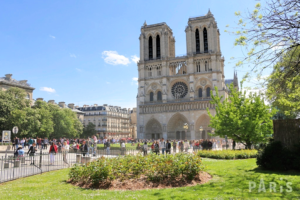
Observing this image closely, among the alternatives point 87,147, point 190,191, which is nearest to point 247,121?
point 87,147

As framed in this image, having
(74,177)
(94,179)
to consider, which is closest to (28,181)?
(74,177)

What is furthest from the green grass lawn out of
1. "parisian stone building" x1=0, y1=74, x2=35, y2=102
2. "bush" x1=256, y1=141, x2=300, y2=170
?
"parisian stone building" x1=0, y1=74, x2=35, y2=102

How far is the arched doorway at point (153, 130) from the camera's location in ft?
174

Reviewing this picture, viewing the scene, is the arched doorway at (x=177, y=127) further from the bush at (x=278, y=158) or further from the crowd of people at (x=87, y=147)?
the bush at (x=278, y=158)

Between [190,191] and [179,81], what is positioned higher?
[179,81]

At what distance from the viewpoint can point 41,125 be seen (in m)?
38.0

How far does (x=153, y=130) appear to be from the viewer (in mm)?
53562

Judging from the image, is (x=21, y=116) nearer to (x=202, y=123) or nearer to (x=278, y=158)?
(x=202, y=123)

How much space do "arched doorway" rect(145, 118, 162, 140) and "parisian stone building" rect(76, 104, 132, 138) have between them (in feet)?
76.1

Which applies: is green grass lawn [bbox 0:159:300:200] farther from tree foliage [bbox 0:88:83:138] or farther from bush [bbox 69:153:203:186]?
tree foliage [bbox 0:88:83:138]

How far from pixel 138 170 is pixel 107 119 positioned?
68.7m

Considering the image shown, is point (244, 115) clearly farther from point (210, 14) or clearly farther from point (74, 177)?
point (210, 14)

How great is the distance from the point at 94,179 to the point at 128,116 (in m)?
85.3

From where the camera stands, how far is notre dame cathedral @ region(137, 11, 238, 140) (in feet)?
162
